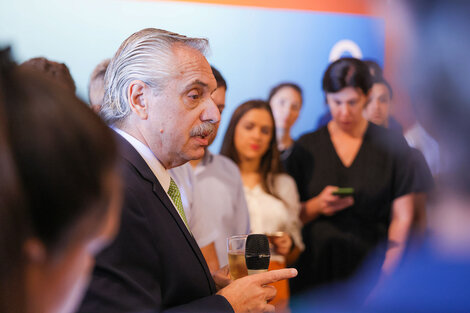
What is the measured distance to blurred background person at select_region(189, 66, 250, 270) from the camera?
2682mm

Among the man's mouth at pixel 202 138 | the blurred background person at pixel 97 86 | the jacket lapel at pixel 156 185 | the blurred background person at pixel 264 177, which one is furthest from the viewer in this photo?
the blurred background person at pixel 264 177

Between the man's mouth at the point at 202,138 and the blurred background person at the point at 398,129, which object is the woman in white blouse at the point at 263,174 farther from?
the man's mouth at the point at 202,138

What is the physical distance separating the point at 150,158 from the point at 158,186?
0.17 metres

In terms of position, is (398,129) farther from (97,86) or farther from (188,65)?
(188,65)

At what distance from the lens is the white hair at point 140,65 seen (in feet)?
4.94

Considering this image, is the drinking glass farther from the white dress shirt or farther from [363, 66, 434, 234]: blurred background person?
[363, 66, 434, 234]: blurred background person

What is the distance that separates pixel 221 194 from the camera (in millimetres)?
2848

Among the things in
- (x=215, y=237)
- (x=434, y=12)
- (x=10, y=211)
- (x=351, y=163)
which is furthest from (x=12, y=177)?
(x=434, y=12)

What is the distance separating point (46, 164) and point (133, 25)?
111 inches

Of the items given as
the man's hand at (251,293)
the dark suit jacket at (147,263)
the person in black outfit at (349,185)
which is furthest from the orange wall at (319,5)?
the man's hand at (251,293)

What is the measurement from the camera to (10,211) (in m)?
0.59

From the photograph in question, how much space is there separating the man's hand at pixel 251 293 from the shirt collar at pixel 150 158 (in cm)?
33

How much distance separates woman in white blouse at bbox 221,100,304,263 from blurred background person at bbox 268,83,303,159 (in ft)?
0.71

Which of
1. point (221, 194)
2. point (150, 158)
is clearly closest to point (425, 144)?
point (221, 194)
